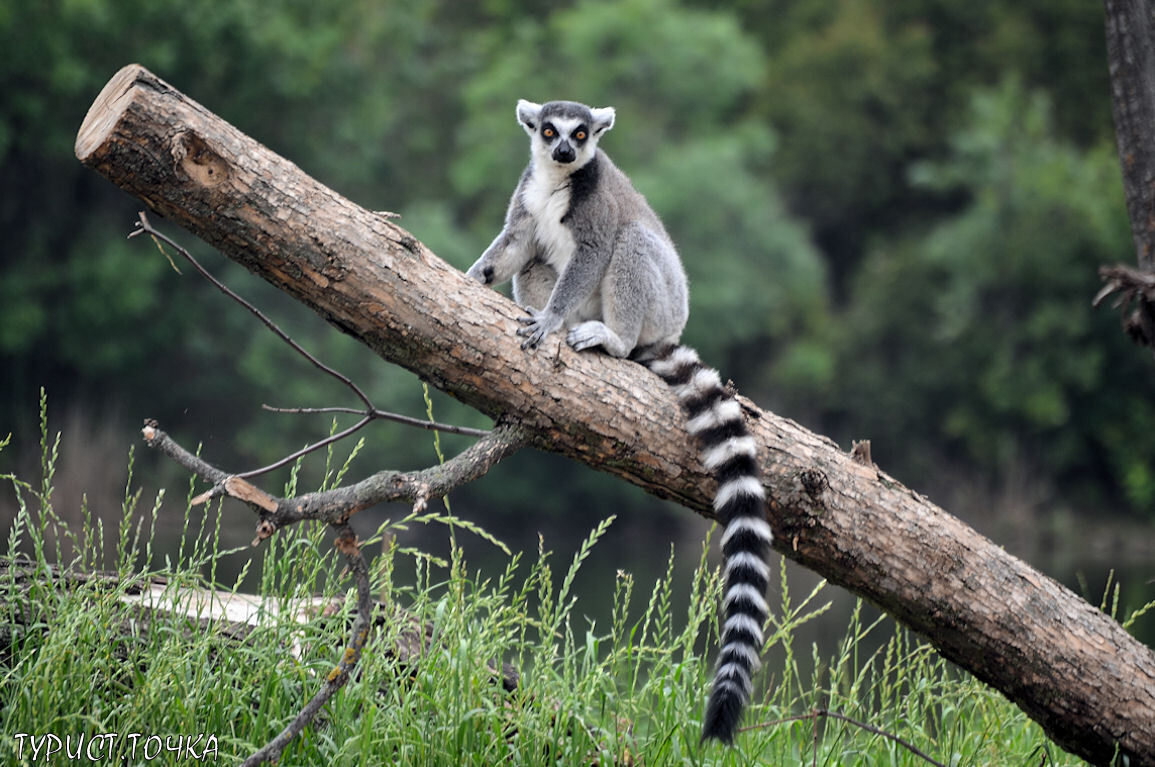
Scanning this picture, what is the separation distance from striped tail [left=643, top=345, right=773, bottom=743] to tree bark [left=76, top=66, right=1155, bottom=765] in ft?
0.24

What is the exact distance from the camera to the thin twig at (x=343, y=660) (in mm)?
2752

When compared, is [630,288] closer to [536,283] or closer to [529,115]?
[536,283]

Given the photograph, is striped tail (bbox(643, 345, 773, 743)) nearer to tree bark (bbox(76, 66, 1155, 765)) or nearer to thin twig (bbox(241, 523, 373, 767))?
tree bark (bbox(76, 66, 1155, 765))

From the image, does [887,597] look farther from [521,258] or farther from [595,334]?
[521,258]

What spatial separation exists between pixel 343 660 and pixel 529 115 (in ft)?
9.21

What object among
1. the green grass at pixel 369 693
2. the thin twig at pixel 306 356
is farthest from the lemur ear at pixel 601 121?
the green grass at pixel 369 693

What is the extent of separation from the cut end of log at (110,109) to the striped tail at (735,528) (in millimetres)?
1825

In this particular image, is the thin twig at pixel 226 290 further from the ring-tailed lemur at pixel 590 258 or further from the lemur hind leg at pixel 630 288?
the lemur hind leg at pixel 630 288

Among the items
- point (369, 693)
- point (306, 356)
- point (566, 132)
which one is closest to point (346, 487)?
point (306, 356)

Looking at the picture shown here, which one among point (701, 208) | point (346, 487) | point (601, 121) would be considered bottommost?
point (346, 487)

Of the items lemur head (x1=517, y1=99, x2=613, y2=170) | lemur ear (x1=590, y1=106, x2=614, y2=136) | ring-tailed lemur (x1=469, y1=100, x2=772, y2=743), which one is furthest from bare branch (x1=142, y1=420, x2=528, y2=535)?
lemur ear (x1=590, y1=106, x2=614, y2=136)

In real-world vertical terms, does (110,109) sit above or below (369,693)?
above

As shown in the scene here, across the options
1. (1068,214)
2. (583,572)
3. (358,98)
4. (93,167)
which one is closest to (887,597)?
(93,167)

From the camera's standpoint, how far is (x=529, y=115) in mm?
4730
